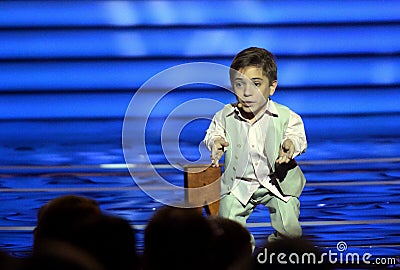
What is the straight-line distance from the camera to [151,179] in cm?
501

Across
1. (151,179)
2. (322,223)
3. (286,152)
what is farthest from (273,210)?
(151,179)

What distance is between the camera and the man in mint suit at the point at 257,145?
11.1 feet

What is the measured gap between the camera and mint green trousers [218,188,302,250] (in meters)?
3.39

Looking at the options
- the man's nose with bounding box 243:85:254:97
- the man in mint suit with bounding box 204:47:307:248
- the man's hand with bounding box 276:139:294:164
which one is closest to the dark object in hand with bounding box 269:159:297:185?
the man in mint suit with bounding box 204:47:307:248

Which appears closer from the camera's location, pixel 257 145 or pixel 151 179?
pixel 257 145

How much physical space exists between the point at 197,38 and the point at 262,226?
2133mm

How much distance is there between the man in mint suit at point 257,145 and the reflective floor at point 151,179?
17 cm

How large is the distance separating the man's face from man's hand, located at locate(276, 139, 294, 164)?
7.4 inches

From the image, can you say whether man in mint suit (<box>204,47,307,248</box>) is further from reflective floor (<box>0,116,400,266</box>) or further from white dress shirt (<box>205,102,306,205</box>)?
reflective floor (<box>0,116,400,266</box>)

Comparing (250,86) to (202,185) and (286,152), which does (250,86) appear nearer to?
(286,152)

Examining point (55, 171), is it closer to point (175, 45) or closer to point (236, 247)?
point (175, 45)

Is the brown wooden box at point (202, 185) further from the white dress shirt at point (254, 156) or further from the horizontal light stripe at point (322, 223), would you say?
the horizontal light stripe at point (322, 223)

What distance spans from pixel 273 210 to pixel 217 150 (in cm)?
37

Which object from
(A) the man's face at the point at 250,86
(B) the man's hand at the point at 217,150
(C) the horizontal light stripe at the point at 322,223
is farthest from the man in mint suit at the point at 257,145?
(C) the horizontal light stripe at the point at 322,223
